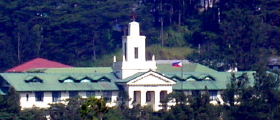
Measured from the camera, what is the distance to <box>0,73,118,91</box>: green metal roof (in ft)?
515

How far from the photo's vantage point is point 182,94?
497ft

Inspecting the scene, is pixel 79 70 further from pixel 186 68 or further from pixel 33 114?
pixel 33 114

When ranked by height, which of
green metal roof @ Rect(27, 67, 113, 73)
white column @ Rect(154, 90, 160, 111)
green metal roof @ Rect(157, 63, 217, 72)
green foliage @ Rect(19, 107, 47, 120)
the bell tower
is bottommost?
white column @ Rect(154, 90, 160, 111)

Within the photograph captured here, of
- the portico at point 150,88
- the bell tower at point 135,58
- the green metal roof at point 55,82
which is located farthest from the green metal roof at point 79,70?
the portico at point 150,88

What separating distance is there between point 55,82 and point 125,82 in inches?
189

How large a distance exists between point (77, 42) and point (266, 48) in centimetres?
1598

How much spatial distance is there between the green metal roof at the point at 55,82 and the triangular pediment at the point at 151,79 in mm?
1546

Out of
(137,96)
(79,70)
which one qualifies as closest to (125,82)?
(137,96)

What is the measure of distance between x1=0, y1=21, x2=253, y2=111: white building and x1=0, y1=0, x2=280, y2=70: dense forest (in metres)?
16.5

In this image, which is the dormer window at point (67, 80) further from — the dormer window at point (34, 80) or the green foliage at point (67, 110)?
the green foliage at point (67, 110)

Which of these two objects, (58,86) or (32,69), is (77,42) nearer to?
(32,69)

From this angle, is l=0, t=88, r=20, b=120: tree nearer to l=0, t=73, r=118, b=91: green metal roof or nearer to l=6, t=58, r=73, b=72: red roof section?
l=0, t=73, r=118, b=91: green metal roof

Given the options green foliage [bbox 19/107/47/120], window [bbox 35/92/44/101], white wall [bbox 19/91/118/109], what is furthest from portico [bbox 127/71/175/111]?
green foliage [bbox 19/107/47/120]

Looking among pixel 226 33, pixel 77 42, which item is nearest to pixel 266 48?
pixel 226 33
